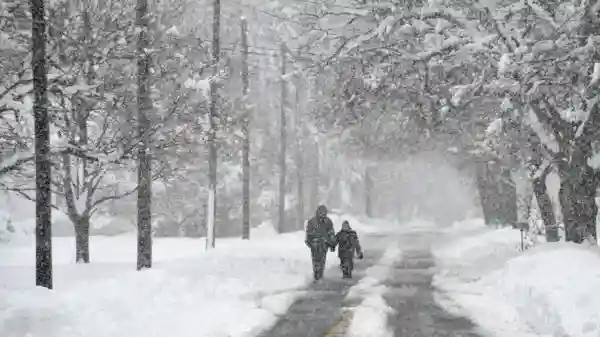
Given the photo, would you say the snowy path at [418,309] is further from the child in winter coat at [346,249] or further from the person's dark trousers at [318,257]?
the person's dark trousers at [318,257]

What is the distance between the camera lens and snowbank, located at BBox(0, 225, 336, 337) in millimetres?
9953

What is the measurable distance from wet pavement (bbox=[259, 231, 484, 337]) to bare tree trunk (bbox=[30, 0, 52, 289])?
430 centimetres

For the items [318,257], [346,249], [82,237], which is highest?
[82,237]

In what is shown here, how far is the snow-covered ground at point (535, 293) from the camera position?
10.1 metres

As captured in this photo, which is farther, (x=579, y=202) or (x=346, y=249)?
(x=346, y=249)

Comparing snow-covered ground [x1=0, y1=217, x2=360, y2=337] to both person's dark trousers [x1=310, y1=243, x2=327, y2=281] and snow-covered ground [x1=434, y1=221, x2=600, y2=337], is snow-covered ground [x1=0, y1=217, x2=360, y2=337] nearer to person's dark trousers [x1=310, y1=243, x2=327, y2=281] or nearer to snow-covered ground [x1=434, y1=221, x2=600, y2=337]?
person's dark trousers [x1=310, y1=243, x2=327, y2=281]

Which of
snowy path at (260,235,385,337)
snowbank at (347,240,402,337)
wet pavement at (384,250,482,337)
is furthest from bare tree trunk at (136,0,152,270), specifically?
wet pavement at (384,250,482,337)

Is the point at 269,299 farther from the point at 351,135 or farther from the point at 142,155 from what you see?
the point at 351,135

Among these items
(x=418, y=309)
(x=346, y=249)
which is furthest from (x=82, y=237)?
(x=418, y=309)

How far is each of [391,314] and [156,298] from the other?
4.24m

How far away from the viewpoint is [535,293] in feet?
39.5

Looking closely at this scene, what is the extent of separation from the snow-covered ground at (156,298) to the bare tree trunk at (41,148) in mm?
790

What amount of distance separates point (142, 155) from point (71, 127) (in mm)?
4717

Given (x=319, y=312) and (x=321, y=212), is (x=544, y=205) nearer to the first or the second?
(x=321, y=212)
